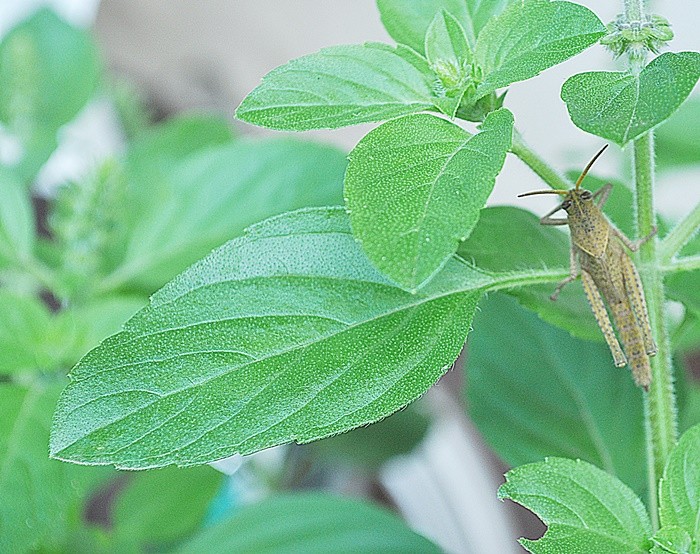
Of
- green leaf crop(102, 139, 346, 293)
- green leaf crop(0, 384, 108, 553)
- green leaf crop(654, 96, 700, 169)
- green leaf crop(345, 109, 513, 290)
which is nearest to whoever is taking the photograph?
green leaf crop(345, 109, 513, 290)

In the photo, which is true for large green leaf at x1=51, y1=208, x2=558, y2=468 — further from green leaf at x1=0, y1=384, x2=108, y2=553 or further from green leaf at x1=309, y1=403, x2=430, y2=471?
green leaf at x1=309, y1=403, x2=430, y2=471

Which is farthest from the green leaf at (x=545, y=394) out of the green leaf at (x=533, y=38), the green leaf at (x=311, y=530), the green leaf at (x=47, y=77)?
the green leaf at (x=47, y=77)

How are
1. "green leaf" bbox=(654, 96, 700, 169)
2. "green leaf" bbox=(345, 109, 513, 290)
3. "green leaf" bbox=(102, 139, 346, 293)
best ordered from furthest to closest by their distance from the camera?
"green leaf" bbox=(654, 96, 700, 169)
"green leaf" bbox=(102, 139, 346, 293)
"green leaf" bbox=(345, 109, 513, 290)

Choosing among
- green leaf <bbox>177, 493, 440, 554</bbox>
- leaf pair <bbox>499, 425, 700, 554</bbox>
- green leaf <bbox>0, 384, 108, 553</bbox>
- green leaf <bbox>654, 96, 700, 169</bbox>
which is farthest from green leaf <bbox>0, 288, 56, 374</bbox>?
green leaf <bbox>654, 96, 700, 169</bbox>

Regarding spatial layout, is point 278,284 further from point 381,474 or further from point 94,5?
point 94,5

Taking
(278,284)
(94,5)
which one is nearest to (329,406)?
(278,284)

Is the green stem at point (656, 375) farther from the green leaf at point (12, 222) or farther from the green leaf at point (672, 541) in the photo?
the green leaf at point (12, 222)

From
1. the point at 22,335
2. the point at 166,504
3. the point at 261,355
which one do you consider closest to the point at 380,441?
the point at 166,504

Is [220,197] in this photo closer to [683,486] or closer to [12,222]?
[12,222]
